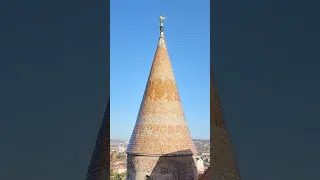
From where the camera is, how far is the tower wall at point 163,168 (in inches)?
333

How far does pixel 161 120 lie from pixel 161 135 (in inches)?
13.0

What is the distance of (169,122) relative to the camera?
8.95 m

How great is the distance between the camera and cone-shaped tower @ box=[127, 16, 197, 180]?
8578 mm
